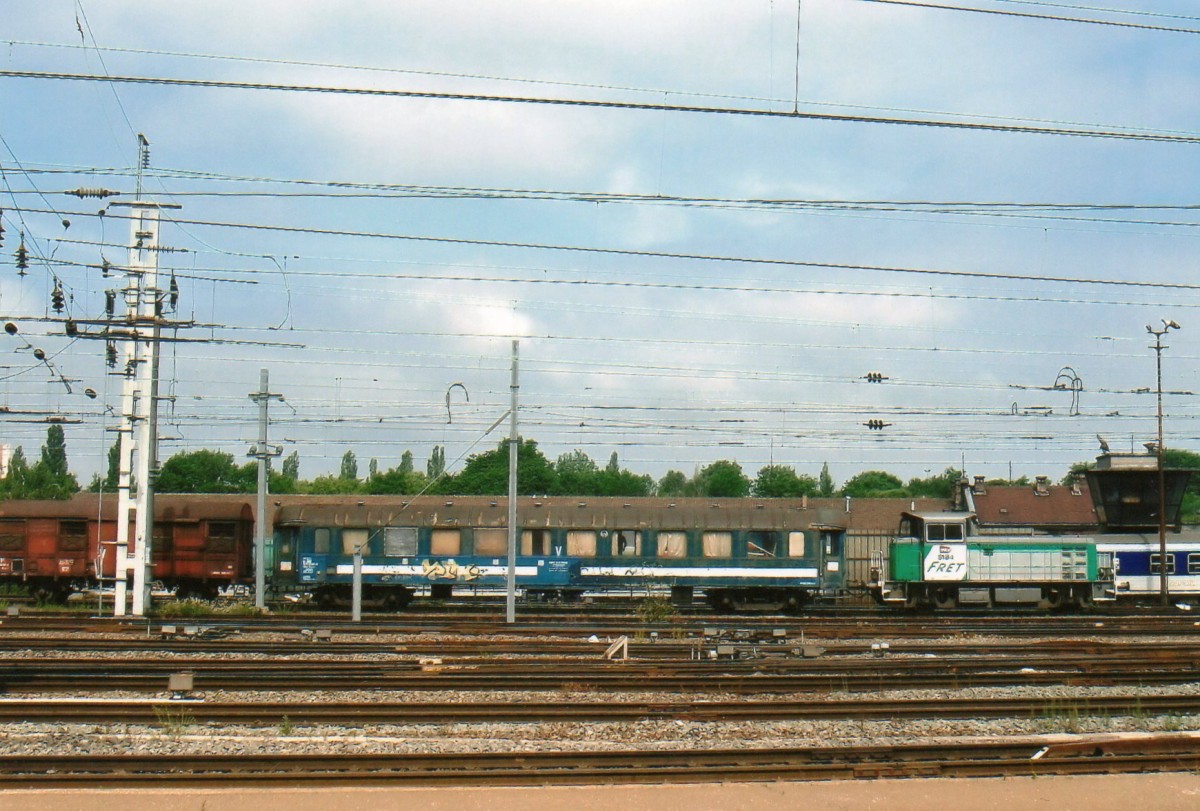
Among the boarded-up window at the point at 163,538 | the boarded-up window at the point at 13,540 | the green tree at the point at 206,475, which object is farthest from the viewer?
the green tree at the point at 206,475

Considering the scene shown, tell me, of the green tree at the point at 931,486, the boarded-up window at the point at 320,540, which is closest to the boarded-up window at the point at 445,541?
the boarded-up window at the point at 320,540

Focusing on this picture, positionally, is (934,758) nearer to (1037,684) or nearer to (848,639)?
(1037,684)

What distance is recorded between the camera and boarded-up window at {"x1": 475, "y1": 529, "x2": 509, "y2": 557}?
31266 millimetres

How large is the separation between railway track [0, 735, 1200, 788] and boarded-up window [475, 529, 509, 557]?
20.5 m

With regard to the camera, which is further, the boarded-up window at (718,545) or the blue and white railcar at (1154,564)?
the blue and white railcar at (1154,564)

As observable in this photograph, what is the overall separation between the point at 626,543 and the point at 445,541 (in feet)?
18.4

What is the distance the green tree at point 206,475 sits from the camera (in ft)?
235

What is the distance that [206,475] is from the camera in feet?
245

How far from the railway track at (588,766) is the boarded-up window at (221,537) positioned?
22045 millimetres

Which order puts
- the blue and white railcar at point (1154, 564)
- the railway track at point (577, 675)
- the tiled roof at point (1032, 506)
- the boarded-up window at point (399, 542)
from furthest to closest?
1. the tiled roof at point (1032, 506)
2. the blue and white railcar at point (1154, 564)
3. the boarded-up window at point (399, 542)
4. the railway track at point (577, 675)

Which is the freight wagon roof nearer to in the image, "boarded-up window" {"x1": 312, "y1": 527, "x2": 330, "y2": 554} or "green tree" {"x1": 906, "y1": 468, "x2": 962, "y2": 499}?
"boarded-up window" {"x1": 312, "y1": 527, "x2": 330, "y2": 554}

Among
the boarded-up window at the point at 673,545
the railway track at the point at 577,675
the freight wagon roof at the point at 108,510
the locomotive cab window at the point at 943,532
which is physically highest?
the freight wagon roof at the point at 108,510

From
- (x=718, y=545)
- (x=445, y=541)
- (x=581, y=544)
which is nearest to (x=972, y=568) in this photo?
(x=718, y=545)

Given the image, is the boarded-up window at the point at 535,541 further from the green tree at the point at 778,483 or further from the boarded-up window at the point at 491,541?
the green tree at the point at 778,483
